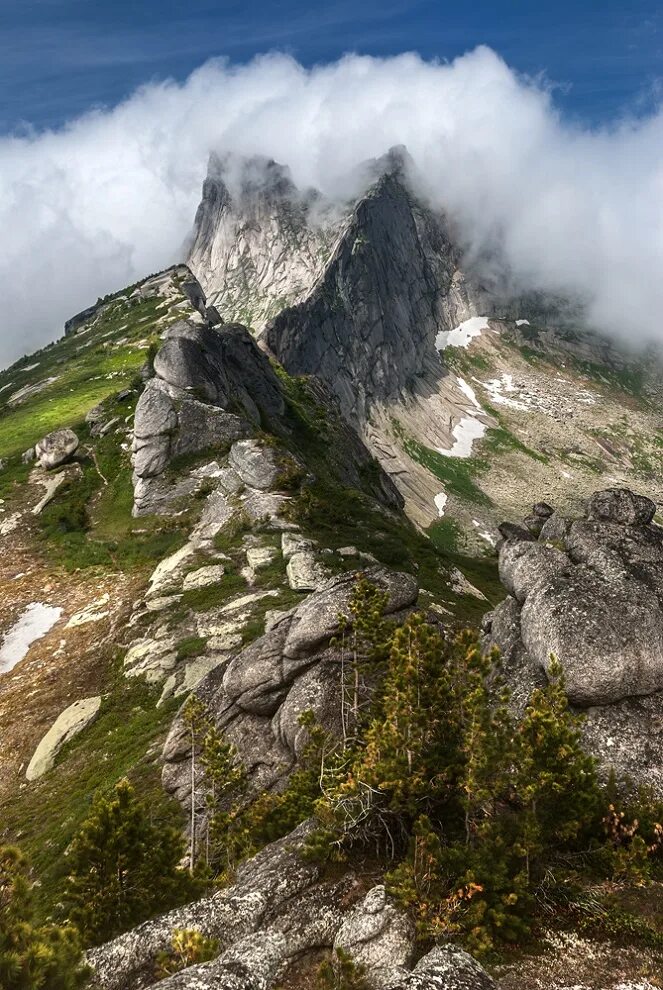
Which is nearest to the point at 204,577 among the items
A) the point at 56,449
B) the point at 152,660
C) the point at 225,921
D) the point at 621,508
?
the point at 152,660

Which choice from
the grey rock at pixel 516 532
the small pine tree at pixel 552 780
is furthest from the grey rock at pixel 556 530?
the small pine tree at pixel 552 780

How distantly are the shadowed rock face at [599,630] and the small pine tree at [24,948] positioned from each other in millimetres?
12039

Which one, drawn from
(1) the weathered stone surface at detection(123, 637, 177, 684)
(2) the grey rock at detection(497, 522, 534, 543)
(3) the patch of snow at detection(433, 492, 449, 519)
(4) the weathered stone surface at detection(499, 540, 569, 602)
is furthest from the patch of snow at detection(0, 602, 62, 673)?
(3) the patch of snow at detection(433, 492, 449, 519)

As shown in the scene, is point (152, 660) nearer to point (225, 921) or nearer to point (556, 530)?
point (556, 530)

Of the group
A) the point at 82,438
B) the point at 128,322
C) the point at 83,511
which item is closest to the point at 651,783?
the point at 83,511

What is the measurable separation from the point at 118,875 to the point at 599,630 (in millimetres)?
13528

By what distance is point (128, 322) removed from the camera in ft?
472

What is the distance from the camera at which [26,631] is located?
39.4 m

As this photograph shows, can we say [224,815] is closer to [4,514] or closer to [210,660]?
[210,660]

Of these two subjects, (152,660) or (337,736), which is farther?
(152,660)

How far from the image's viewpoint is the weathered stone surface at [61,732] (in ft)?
89.6

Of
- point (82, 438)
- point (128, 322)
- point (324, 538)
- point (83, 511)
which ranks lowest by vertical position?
point (324, 538)

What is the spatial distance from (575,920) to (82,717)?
25.6 m

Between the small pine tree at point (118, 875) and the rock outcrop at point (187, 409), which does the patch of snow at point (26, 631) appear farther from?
the small pine tree at point (118, 875)
